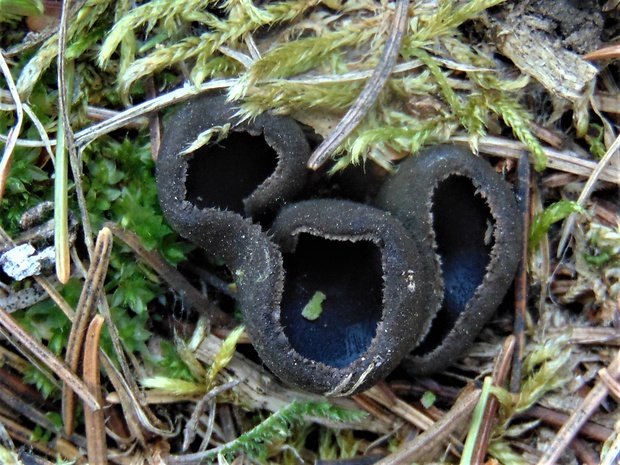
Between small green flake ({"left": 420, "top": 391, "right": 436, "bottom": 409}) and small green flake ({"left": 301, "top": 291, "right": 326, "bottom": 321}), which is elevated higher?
small green flake ({"left": 301, "top": 291, "right": 326, "bottom": 321})

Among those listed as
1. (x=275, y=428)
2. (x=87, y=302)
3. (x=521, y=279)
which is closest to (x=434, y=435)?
(x=275, y=428)

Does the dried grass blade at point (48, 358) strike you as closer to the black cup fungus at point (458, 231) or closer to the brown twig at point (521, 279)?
the black cup fungus at point (458, 231)

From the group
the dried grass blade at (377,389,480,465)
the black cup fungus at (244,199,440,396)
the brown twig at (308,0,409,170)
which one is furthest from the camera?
the brown twig at (308,0,409,170)

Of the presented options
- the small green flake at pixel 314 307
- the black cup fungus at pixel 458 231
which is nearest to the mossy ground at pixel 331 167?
the black cup fungus at pixel 458 231

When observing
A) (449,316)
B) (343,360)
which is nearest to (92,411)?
(343,360)

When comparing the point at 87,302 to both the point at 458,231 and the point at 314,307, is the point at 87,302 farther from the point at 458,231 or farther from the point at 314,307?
the point at 458,231

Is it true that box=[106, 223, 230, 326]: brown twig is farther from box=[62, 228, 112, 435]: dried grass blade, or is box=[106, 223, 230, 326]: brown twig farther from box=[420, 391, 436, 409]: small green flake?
box=[420, 391, 436, 409]: small green flake

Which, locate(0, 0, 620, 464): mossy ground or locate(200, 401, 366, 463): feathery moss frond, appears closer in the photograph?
locate(200, 401, 366, 463): feathery moss frond

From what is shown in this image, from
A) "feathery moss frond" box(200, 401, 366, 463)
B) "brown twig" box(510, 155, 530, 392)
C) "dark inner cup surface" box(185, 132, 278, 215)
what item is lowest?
"feathery moss frond" box(200, 401, 366, 463)

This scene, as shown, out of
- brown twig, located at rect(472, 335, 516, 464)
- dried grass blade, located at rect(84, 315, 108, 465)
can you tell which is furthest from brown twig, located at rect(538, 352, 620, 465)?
dried grass blade, located at rect(84, 315, 108, 465)
